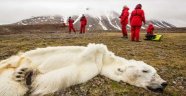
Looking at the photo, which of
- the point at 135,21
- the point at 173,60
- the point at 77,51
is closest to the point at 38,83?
→ the point at 77,51

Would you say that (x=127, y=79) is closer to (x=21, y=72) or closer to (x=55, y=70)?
(x=55, y=70)

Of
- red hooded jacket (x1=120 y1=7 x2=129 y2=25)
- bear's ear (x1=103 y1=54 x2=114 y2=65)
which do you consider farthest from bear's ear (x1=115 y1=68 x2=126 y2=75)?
red hooded jacket (x1=120 y1=7 x2=129 y2=25)

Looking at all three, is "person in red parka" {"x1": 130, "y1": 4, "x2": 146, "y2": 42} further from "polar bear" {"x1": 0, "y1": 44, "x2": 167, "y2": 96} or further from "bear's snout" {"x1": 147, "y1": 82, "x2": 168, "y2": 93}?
"bear's snout" {"x1": 147, "y1": 82, "x2": 168, "y2": 93}

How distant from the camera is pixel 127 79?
665cm

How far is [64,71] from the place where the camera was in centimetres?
630

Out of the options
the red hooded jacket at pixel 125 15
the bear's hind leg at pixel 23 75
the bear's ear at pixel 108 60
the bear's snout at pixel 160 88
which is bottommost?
the bear's snout at pixel 160 88

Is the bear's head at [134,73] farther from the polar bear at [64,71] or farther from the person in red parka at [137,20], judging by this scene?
the person in red parka at [137,20]

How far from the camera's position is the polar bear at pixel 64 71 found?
6.11 m

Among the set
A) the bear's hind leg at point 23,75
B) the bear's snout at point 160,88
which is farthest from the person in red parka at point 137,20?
the bear's hind leg at point 23,75

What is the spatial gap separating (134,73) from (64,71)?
56.1 inches

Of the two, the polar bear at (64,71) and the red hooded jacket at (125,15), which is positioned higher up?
the red hooded jacket at (125,15)

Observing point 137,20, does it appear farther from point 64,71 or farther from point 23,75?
point 23,75

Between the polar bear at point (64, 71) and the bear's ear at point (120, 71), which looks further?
the bear's ear at point (120, 71)

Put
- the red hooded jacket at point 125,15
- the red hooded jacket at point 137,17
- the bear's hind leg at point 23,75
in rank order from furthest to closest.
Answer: the red hooded jacket at point 125,15
the red hooded jacket at point 137,17
the bear's hind leg at point 23,75
